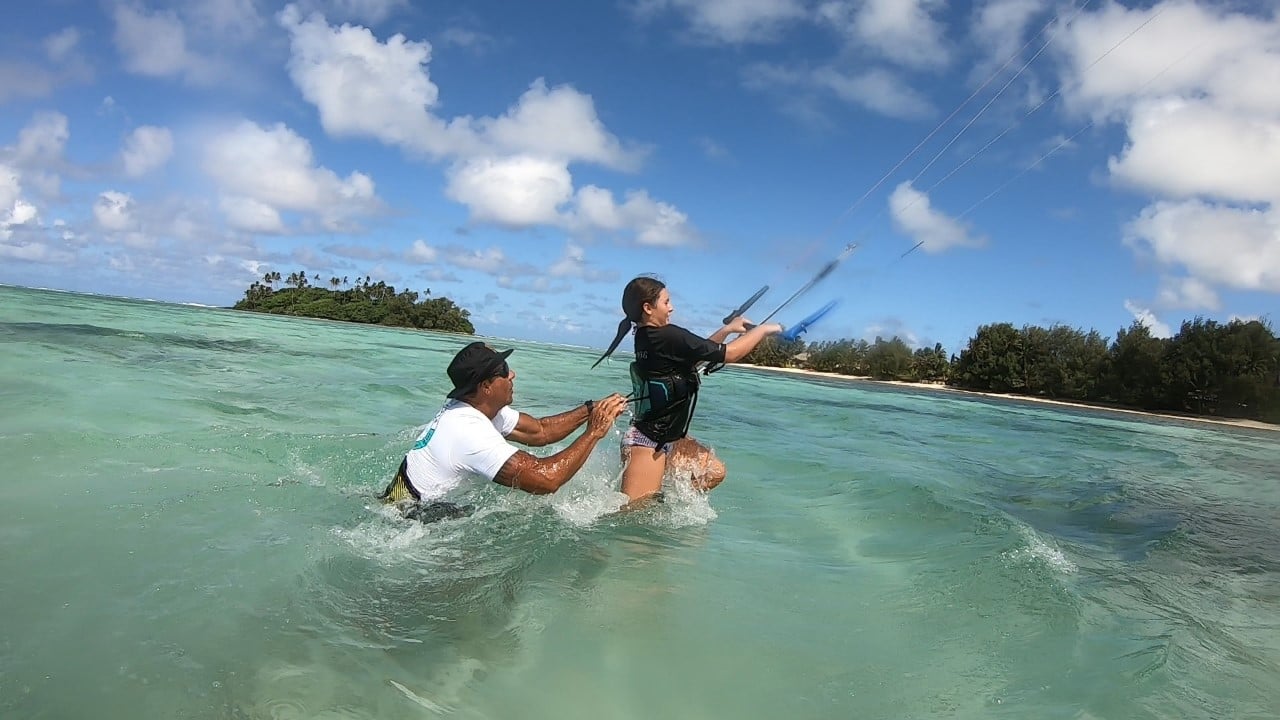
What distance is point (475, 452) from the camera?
477 cm

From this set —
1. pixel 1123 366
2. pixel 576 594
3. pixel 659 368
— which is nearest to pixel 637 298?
pixel 659 368

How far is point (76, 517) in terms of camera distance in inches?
195

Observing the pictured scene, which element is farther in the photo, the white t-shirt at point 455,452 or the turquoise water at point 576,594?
the white t-shirt at point 455,452

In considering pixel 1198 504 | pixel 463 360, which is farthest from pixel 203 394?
pixel 1198 504

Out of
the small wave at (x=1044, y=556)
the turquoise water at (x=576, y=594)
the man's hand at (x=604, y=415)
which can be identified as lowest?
the turquoise water at (x=576, y=594)

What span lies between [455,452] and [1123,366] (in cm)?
6592

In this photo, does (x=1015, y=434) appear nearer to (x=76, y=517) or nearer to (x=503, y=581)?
(x=503, y=581)

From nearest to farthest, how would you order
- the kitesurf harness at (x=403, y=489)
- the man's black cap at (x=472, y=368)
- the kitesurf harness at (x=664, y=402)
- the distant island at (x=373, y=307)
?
the man's black cap at (x=472, y=368) < the kitesurf harness at (x=403, y=489) < the kitesurf harness at (x=664, y=402) < the distant island at (x=373, y=307)

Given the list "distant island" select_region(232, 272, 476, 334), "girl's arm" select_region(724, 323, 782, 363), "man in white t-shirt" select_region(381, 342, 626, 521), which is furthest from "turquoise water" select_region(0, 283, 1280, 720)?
"distant island" select_region(232, 272, 476, 334)

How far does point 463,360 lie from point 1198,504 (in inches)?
407

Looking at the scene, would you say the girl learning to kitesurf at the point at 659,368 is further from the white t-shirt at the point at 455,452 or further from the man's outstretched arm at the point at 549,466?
the white t-shirt at the point at 455,452

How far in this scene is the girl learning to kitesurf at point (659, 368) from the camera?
568cm

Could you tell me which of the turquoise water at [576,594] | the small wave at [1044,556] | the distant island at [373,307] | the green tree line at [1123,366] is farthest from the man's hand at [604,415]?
the distant island at [373,307]

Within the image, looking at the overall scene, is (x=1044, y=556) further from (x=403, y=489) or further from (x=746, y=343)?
(x=403, y=489)
